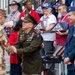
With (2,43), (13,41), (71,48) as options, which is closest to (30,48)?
(2,43)

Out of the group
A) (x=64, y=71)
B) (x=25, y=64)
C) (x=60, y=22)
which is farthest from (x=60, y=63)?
(x=25, y=64)

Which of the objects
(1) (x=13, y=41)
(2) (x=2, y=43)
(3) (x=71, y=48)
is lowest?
(1) (x=13, y=41)

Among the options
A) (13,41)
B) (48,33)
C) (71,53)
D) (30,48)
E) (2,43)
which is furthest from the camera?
(48,33)

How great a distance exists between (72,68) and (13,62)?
2387 millimetres

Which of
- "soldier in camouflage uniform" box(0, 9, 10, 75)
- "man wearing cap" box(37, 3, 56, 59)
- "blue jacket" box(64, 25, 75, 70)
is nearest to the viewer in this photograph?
"blue jacket" box(64, 25, 75, 70)

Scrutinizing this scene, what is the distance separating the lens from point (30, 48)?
24.3 feet

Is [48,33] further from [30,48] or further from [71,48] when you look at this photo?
[71,48]

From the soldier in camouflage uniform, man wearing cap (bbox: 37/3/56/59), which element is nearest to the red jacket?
man wearing cap (bbox: 37/3/56/59)

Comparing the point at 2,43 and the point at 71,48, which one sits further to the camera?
the point at 2,43

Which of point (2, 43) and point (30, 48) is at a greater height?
point (2, 43)

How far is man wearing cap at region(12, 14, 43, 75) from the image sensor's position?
24.4 feet

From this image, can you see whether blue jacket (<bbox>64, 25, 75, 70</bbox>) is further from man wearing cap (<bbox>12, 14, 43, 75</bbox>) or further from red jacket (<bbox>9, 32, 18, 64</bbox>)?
red jacket (<bbox>9, 32, 18, 64</bbox>)

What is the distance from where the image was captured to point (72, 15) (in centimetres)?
719

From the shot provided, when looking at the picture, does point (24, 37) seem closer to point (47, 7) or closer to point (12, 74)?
point (12, 74)
